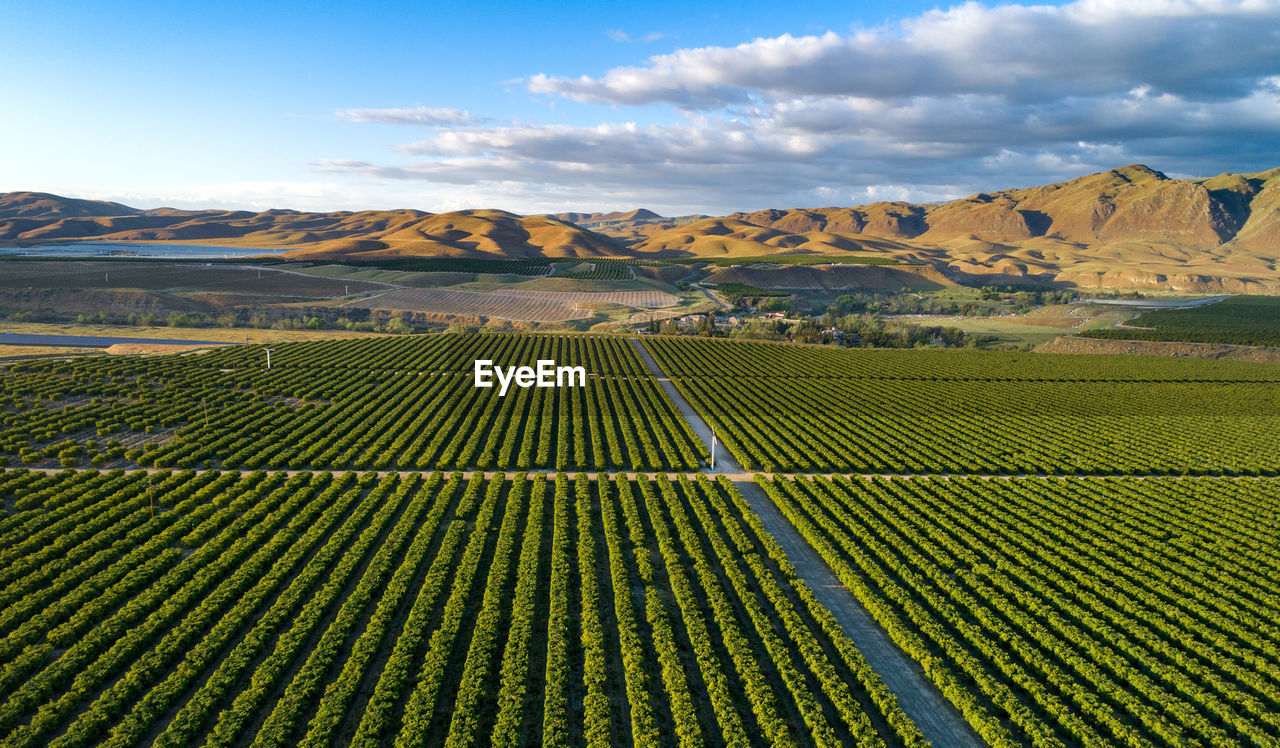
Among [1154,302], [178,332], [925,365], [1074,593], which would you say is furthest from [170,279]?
[1154,302]

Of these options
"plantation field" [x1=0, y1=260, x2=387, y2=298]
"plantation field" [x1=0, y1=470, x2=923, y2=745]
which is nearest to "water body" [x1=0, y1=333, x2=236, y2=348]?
"plantation field" [x1=0, y1=260, x2=387, y2=298]

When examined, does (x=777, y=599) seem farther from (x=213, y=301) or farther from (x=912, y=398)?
(x=213, y=301)

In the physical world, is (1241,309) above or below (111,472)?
above

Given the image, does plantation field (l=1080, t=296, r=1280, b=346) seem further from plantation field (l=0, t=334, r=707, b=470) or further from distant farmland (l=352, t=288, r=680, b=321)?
plantation field (l=0, t=334, r=707, b=470)

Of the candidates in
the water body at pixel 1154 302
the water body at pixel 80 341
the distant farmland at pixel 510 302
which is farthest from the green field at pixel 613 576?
the water body at pixel 1154 302

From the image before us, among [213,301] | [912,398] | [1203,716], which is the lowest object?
[1203,716]

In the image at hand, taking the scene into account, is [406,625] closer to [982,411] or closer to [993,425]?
[993,425]

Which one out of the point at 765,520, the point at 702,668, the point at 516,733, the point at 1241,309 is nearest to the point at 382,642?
the point at 516,733
